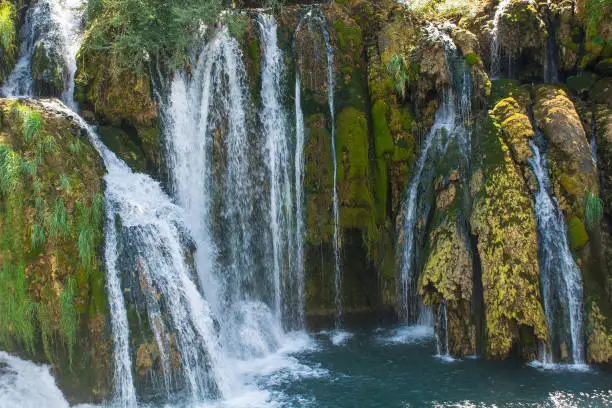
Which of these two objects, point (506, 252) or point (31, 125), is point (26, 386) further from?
point (506, 252)

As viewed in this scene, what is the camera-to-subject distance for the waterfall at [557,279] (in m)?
9.07

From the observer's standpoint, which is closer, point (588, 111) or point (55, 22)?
point (588, 111)

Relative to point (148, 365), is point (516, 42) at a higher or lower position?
higher

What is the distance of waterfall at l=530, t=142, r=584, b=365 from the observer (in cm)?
907

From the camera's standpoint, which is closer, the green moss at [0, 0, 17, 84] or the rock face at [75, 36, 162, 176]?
the rock face at [75, 36, 162, 176]

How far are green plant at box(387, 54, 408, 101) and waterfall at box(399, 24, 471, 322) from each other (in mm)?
884

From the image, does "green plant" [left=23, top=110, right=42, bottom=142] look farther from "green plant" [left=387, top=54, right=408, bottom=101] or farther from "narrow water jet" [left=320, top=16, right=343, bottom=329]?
"green plant" [left=387, top=54, right=408, bottom=101]

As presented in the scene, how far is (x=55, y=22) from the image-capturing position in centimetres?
1250

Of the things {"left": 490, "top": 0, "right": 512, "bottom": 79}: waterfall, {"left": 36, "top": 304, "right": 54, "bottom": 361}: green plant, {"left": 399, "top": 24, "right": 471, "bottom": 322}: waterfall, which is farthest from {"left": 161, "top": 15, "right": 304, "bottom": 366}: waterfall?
{"left": 490, "top": 0, "right": 512, "bottom": 79}: waterfall

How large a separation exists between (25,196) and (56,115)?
1.81 meters

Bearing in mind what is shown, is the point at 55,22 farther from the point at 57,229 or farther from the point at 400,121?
the point at 400,121

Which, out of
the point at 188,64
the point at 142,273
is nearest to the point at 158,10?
the point at 188,64

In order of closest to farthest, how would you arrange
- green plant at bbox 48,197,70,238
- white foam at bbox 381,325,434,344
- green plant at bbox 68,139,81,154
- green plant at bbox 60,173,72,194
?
1. green plant at bbox 48,197,70,238
2. green plant at bbox 60,173,72,194
3. green plant at bbox 68,139,81,154
4. white foam at bbox 381,325,434,344

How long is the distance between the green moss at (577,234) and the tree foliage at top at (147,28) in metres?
8.79
